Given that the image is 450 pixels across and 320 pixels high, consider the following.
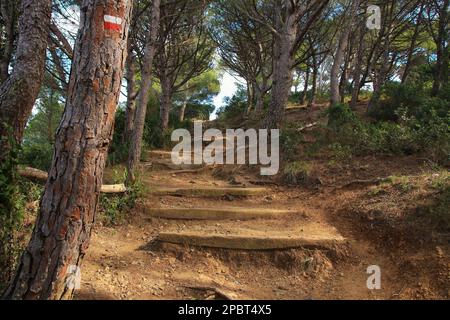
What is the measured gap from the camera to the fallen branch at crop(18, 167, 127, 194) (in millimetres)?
4848

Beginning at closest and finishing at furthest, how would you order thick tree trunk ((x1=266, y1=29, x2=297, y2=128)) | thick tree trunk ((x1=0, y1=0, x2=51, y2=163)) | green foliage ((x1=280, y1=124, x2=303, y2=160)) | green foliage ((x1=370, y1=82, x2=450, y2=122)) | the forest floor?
the forest floor < thick tree trunk ((x1=0, y1=0, x2=51, y2=163)) < green foliage ((x1=280, y1=124, x2=303, y2=160)) < green foliage ((x1=370, y1=82, x2=450, y2=122)) < thick tree trunk ((x1=266, y1=29, x2=297, y2=128))

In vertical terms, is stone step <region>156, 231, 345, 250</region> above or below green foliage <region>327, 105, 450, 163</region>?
below

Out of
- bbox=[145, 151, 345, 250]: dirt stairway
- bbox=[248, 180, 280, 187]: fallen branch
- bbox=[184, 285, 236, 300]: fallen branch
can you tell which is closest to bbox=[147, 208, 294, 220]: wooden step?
bbox=[145, 151, 345, 250]: dirt stairway

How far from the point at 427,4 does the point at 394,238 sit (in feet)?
31.9

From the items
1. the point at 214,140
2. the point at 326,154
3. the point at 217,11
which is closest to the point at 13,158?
the point at 326,154

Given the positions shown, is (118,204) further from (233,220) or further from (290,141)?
(290,141)

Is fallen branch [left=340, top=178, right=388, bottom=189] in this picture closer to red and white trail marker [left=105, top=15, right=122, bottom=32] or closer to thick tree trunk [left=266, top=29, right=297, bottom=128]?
thick tree trunk [left=266, top=29, right=297, bottom=128]

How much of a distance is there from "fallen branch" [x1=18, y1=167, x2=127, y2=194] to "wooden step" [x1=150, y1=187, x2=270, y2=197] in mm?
689

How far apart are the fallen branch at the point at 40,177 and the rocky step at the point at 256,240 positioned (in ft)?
4.49

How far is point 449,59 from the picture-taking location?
9391 millimetres

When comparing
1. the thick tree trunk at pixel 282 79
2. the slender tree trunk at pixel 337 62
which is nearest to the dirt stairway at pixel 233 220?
the thick tree trunk at pixel 282 79

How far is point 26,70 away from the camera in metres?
3.95

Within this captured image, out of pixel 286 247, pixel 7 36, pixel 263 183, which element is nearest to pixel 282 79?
pixel 263 183

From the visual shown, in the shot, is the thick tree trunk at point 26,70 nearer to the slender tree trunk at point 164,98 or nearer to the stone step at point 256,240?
the stone step at point 256,240
